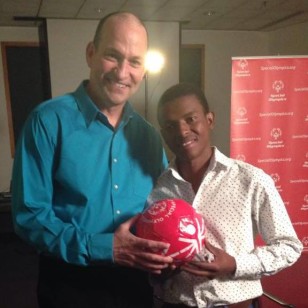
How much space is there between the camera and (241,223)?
1.26m

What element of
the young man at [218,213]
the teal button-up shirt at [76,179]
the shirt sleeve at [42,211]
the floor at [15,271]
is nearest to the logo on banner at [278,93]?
the young man at [218,213]

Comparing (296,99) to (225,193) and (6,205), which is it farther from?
(6,205)

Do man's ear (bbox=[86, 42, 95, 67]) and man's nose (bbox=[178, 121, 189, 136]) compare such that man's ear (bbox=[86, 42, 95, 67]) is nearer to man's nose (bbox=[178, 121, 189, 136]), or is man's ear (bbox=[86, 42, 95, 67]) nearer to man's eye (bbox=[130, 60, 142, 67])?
man's eye (bbox=[130, 60, 142, 67])

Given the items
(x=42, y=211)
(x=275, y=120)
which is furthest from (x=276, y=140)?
(x=42, y=211)

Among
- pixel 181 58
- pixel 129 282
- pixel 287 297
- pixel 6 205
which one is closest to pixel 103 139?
pixel 129 282

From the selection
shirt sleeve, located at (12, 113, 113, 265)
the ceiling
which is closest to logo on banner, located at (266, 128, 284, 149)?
the ceiling

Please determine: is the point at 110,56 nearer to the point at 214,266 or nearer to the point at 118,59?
the point at 118,59

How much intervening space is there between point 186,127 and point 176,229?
0.40 m

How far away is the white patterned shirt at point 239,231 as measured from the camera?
1.24 m

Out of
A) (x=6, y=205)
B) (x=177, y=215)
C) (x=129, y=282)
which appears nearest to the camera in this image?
(x=177, y=215)

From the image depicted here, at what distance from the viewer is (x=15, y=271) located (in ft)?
13.3

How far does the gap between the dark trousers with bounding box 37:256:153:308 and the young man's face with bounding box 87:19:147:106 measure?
2.04 feet

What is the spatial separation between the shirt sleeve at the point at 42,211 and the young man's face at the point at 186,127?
0.42m

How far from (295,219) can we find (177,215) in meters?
2.68
